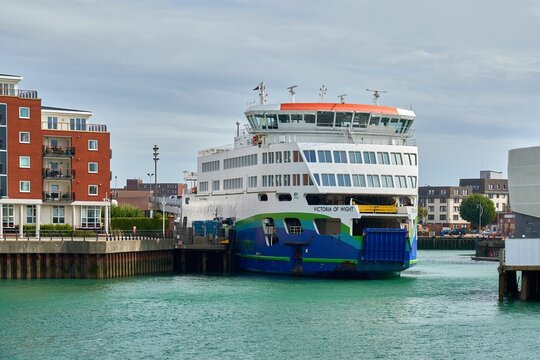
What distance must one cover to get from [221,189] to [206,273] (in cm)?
720

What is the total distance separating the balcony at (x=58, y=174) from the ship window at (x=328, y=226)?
2172cm

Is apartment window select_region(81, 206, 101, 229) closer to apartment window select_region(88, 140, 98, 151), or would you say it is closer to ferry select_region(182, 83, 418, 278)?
apartment window select_region(88, 140, 98, 151)

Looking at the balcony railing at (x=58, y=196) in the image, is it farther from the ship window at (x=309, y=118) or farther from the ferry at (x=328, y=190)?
the ship window at (x=309, y=118)

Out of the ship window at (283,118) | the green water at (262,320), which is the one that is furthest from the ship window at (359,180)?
the ship window at (283,118)

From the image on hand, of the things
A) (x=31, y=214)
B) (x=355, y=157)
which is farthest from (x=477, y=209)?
(x=355, y=157)

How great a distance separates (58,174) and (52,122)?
200 inches

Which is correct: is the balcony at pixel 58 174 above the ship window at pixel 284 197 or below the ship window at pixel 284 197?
above

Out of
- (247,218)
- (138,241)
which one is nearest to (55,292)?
Result: (138,241)

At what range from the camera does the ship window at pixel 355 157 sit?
2650 inches

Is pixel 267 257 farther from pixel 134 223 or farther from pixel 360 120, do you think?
pixel 134 223

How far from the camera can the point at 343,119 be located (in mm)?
70438

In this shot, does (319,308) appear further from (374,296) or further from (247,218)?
(247,218)

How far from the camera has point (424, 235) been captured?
16488 cm

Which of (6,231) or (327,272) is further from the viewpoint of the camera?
(6,231)
